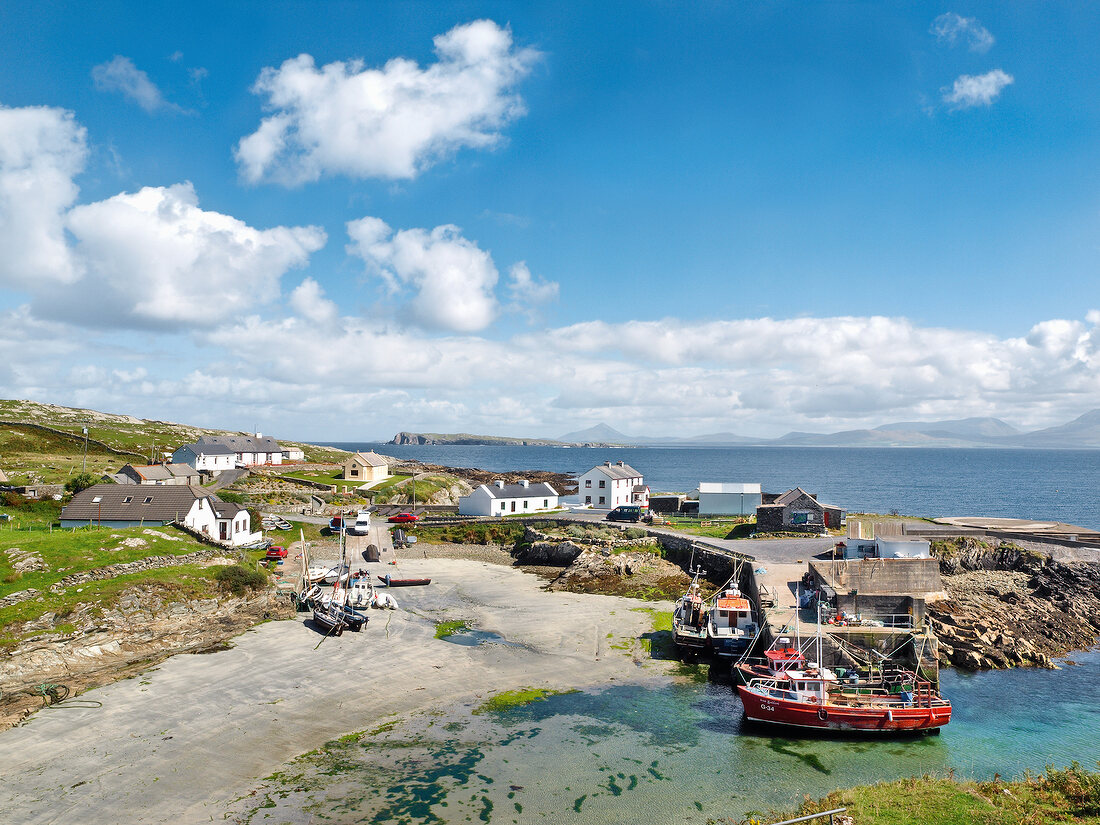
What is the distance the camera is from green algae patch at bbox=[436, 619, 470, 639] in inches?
1643

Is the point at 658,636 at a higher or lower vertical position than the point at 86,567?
lower

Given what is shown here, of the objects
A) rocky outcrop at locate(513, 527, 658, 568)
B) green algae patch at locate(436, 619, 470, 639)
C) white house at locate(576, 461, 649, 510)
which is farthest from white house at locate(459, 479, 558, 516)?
green algae patch at locate(436, 619, 470, 639)

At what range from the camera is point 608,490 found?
9069cm

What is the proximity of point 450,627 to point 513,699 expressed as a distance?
517 inches

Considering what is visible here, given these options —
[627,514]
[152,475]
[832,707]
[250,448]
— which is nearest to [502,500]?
[627,514]

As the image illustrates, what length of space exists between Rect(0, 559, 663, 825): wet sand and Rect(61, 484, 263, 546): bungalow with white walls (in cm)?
1713

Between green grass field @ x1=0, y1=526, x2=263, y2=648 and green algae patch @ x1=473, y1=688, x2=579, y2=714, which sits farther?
green grass field @ x1=0, y1=526, x2=263, y2=648

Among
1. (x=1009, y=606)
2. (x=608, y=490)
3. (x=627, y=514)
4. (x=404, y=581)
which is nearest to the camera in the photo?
(x=1009, y=606)

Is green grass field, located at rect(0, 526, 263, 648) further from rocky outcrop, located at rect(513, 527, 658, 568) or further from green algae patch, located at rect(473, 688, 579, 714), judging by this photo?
rocky outcrop, located at rect(513, 527, 658, 568)

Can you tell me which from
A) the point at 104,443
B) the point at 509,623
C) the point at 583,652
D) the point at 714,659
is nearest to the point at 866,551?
the point at 714,659

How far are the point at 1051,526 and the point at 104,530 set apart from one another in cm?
8529

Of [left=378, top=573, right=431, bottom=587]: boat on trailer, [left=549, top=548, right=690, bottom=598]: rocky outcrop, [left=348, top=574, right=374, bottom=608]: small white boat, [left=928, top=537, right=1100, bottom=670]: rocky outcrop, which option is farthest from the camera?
[left=378, top=573, right=431, bottom=587]: boat on trailer

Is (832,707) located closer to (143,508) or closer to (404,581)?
(404,581)

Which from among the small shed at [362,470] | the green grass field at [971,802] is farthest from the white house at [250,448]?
the green grass field at [971,802]
